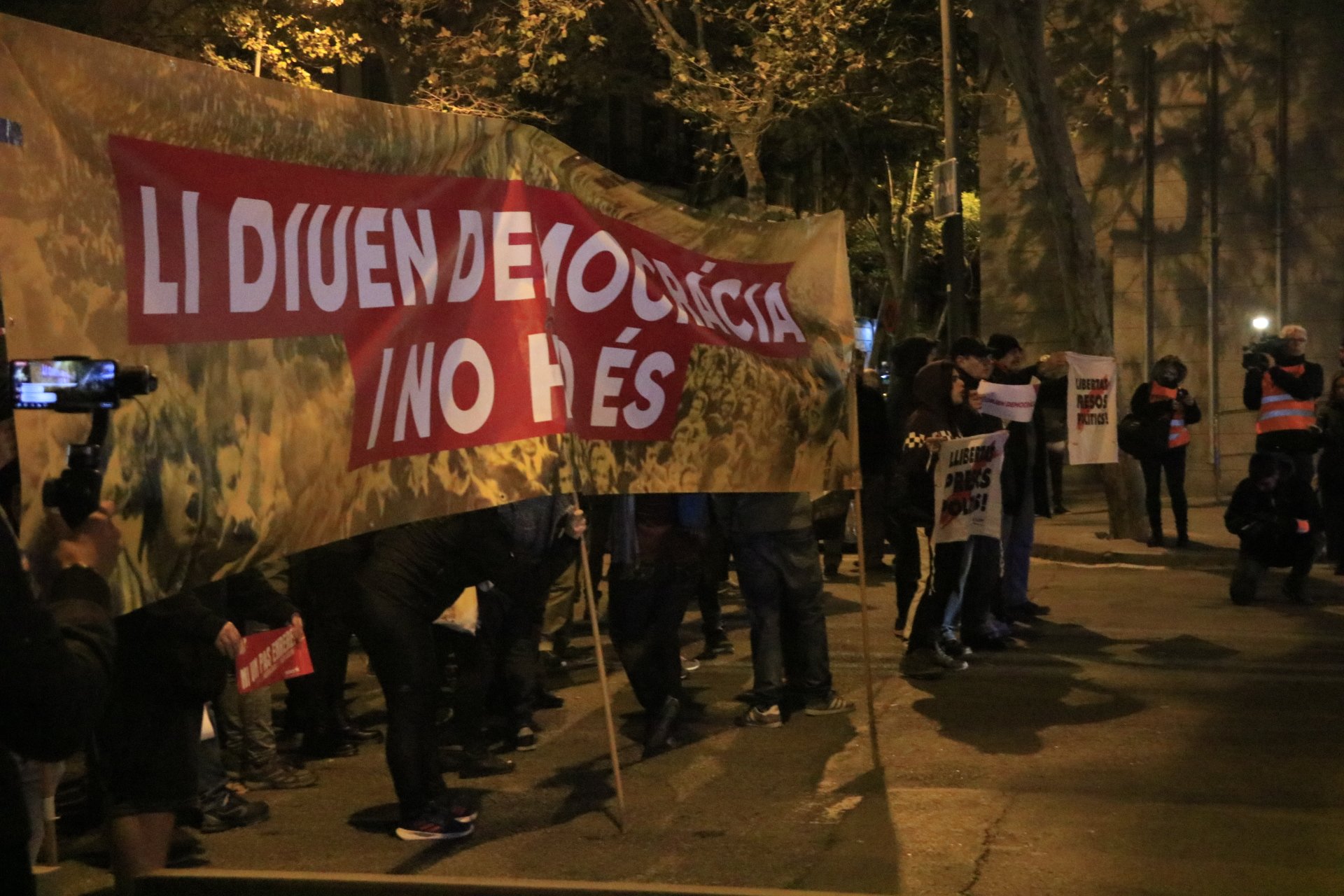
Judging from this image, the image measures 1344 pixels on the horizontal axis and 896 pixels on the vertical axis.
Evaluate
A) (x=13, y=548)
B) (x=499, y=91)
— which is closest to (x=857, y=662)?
(x=13, y=548)

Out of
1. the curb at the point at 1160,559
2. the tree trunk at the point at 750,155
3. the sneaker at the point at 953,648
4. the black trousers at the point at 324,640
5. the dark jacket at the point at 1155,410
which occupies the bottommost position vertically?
the curb at the point at 1160,559

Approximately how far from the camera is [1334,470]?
12.3m

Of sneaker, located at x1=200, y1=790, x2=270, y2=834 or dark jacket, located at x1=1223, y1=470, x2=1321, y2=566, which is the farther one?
dark jacket, located at x1=1223, y1=470, x2=1321, y2=566

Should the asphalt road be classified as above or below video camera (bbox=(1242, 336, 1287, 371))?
below

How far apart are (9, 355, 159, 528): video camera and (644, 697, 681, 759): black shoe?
4255 millimetres

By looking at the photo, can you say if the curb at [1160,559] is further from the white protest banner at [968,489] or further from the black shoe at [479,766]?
the black shoe at [479,766]

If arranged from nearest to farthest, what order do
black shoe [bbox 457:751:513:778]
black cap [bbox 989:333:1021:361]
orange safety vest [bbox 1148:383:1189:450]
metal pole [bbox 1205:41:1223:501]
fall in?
black shoe [bbox 457:751:513:778], black cap [bbox 989:333:1021:361], orange safety vest [bbox 1148:383:1189:450], metal pole [bbox 1205:41:1223:501]

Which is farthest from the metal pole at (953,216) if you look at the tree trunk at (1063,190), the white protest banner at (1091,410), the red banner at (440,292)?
the red banner at (440,292)

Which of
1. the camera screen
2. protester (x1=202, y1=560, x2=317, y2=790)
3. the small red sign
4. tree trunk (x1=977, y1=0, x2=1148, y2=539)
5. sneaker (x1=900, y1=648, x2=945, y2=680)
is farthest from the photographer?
tree trunk (x1=977, y1=0, x2=1148, y2=539)

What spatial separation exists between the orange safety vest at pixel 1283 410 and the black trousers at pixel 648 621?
6988 mm

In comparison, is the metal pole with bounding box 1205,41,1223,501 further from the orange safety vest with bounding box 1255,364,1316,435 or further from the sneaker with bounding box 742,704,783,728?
the sneaker with bounding box 742,704,783,728

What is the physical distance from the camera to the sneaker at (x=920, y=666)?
837 cm

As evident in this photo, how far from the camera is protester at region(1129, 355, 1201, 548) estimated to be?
45.1ft

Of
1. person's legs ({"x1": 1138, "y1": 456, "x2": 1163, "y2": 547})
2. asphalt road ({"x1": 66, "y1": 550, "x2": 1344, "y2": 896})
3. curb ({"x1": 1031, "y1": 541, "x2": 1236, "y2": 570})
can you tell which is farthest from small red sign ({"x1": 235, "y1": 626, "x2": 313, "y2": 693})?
person's legs ({"x1": 1138, "y1": 456, "x2": 1163, "y2": 547})
